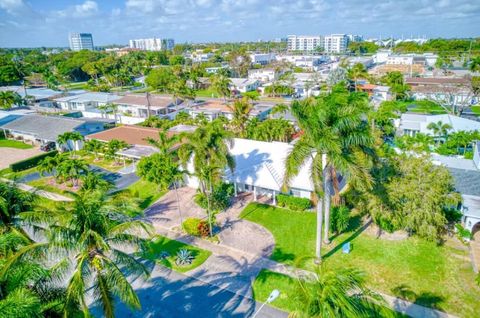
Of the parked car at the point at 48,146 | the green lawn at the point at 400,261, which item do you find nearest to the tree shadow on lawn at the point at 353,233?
the green lawn at the point at 400,261

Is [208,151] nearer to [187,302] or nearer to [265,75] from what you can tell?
[187,302]

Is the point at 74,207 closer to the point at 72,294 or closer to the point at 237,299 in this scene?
the point at 72,294

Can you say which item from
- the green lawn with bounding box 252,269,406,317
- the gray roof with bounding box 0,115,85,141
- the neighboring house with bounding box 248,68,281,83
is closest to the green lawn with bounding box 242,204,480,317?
the green lawn with bounding box 252,269,406,317

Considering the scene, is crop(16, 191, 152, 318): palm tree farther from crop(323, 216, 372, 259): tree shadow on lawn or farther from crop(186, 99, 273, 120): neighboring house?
crop(186, 99, 273, 120): neighboring house

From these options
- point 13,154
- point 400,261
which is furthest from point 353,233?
point 13,154

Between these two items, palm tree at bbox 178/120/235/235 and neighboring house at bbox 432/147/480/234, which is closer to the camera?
neighboring house at bbox 432/147/480/234

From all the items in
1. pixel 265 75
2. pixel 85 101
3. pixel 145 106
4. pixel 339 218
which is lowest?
pixel 339 218
